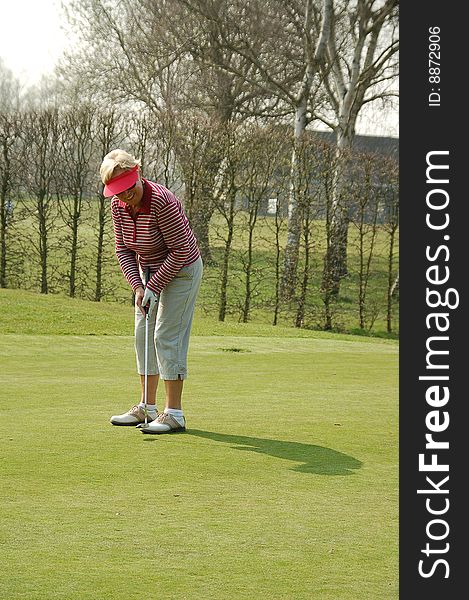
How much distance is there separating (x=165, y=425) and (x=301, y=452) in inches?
37.5

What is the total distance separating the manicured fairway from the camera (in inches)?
135

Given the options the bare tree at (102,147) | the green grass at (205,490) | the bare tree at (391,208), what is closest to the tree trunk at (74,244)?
the bare tree at (102,147)

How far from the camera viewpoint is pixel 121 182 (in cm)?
619

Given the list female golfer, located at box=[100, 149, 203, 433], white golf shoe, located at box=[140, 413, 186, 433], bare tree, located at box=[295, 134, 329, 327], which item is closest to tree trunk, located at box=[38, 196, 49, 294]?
bare tree, located at box=[295, 134, 329, 327]

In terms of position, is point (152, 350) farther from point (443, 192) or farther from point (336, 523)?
point (443, 192)

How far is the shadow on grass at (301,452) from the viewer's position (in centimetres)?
543

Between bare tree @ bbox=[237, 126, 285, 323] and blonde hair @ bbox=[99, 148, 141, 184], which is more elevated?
bare tree @ bbox=[237, 126, 285, 323]

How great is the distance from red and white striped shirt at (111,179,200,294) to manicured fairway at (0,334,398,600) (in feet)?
3.21

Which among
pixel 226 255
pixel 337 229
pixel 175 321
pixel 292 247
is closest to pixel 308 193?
pixel 337 229

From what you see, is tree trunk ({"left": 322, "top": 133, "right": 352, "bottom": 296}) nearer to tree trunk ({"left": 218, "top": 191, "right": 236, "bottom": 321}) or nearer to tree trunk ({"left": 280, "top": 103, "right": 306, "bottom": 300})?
tree trunk ({"left": 280, "top": 103, "right": 306, "bottom": 300})

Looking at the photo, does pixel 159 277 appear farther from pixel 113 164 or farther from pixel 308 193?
pixel 308 193

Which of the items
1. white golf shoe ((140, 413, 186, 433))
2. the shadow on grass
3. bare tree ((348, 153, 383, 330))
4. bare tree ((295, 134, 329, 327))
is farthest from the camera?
bare tree ((348, 153, 383, 330))

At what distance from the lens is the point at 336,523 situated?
4219 mm

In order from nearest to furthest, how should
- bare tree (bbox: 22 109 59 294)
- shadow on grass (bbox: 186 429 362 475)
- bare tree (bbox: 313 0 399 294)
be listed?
shadow on grass (bbox: 186 429 362 475) < bare tree (bbox: 22 109 59 294) < bare tree (bbox: 313 0 399 294)
